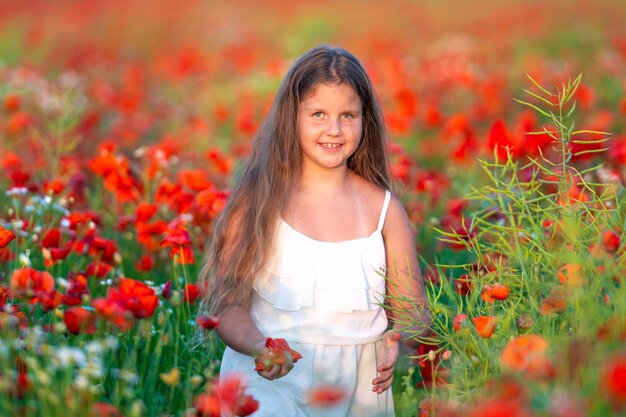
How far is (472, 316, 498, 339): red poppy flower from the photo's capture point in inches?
79.9

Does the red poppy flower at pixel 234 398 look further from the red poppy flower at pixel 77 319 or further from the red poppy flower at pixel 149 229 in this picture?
the red poppy flower at pixel 149 229

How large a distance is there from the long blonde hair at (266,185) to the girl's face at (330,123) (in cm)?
3

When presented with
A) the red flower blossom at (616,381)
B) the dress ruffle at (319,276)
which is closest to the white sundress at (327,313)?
the dress ruffle at (319,276)

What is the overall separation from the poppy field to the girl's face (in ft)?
1.09

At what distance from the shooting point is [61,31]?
12.4 meters

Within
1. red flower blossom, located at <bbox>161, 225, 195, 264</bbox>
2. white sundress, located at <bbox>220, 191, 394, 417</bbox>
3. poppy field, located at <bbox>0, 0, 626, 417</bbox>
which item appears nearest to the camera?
poppy field, located at <bbox>0, 0, 626, 417</bbox>

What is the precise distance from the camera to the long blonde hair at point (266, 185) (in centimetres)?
262

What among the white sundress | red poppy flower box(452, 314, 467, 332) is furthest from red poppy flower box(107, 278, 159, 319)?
red poppy flower box(452, 314, 467, 332)

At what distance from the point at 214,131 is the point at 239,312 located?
14.0 feet

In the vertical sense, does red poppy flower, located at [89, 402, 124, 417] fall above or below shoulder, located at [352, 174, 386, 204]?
below

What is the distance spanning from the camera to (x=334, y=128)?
8.74 feet

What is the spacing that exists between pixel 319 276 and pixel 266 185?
0.29 m

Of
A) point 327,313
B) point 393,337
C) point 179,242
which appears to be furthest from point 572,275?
point 179,242

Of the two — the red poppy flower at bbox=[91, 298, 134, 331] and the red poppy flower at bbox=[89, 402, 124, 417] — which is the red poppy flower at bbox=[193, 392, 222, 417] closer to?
the red poppy flower at bbox=[89, 402, 124, 417]
